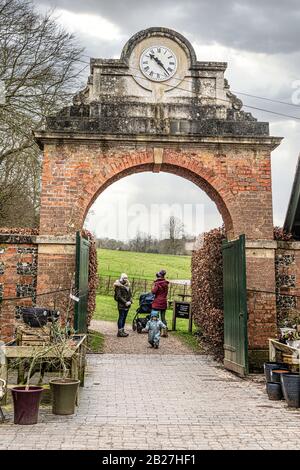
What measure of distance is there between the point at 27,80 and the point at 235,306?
9470mm

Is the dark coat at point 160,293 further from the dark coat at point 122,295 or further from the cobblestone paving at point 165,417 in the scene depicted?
the cobblestone paving at point 165,417

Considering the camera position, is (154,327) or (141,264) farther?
(141,264)

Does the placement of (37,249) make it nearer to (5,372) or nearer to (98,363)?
(98,363)

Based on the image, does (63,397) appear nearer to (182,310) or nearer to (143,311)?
(143,311)

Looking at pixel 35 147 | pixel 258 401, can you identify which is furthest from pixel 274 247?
pixel 35 147

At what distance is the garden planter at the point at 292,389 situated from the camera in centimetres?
738

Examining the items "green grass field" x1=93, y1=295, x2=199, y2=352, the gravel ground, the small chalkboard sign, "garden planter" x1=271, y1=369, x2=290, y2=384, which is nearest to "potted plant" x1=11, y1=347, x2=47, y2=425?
"garden planter" x1=271, y1=369, x2=290, y2=384

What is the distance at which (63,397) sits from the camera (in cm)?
674

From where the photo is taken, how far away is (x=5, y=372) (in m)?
7.05

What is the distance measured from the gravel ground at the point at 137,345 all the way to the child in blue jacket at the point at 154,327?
0.20 metres

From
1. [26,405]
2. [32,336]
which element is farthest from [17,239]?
[26,405]

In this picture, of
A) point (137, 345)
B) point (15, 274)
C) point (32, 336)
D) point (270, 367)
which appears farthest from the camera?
point (137, 345)

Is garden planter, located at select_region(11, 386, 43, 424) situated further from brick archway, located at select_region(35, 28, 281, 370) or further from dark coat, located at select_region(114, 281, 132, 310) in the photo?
dark coat, located at select_region(114, 281, 132, 310)

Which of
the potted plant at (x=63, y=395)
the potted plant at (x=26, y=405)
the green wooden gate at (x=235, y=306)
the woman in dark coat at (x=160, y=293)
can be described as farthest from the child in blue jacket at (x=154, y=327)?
the potted plant at (x=26, y=405)
